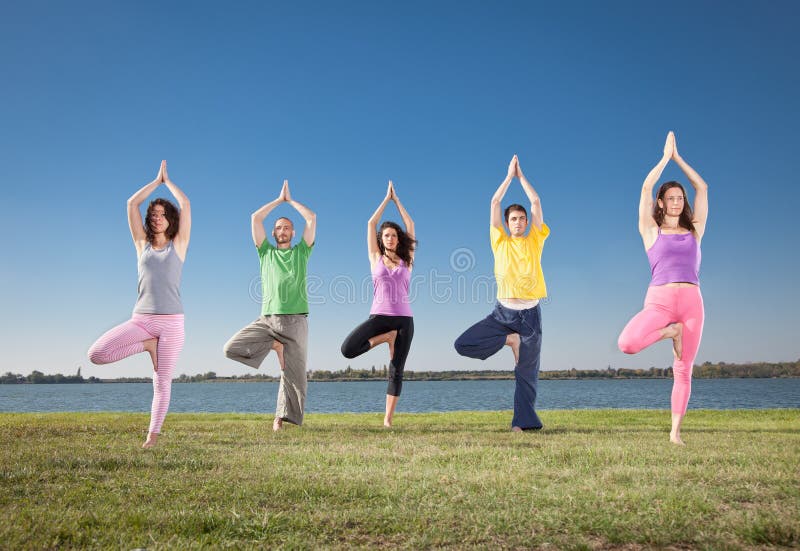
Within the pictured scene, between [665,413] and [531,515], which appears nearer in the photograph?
[531,515]

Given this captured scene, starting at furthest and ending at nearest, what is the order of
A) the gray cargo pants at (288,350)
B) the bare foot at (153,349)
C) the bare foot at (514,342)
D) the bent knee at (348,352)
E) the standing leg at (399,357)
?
the standing leg at (399,357), the bent knee at (348,352), the gray cargo pants at (288,350), the bare foot at (514,342), the bare foot at (153,349)

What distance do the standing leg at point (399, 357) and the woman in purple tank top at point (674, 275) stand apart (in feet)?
13.1

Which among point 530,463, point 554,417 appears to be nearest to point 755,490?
point 530,463

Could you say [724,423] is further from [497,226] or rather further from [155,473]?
[155,473]

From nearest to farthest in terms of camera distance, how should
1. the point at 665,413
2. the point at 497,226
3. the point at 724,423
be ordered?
1. the point at 497,226
2. the point at 724,423
3. the point at 665,413

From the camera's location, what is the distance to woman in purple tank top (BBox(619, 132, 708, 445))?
8.70 meters

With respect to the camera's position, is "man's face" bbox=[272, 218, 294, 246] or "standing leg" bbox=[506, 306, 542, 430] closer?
"standing leg" bbox=[506, 306, 542, 430]

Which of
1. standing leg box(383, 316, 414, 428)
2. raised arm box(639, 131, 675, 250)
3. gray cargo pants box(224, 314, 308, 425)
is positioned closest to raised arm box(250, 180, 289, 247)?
gray cargo pants box(224, 314, 308, 425)

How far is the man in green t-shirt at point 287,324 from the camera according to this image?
10.9 metres

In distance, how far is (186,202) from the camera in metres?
9.29

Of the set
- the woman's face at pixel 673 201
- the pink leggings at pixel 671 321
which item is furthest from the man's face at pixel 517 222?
the pink leggings at pixel 671 321

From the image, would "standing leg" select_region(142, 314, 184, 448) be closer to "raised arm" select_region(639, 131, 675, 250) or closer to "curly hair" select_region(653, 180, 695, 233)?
"raised arm" select_region(639, 131, 675, 250)

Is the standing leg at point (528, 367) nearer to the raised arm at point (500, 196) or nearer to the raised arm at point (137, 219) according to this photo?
the raised arm at point (500, 196)

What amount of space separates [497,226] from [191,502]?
7215mm
